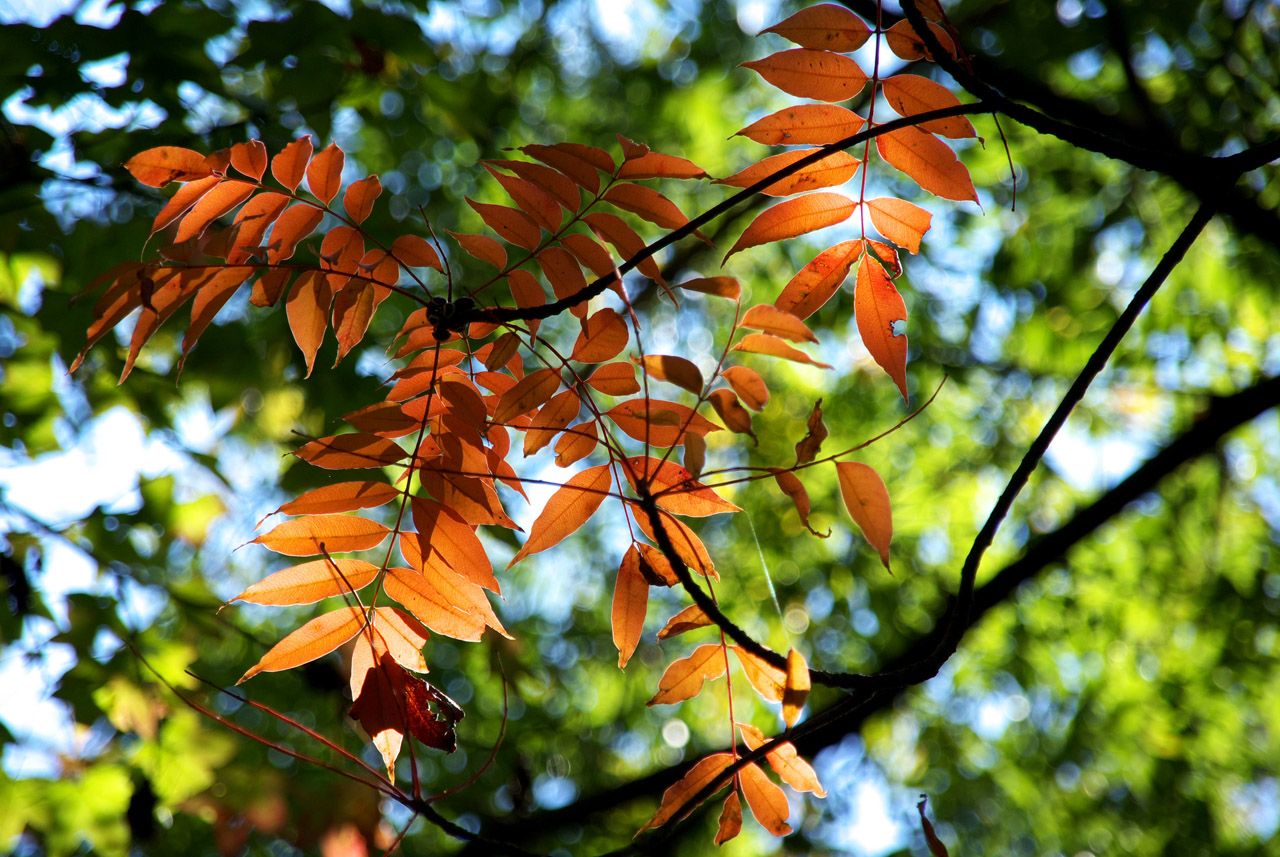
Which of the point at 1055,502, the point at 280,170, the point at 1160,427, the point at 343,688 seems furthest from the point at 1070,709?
the point at 280,170

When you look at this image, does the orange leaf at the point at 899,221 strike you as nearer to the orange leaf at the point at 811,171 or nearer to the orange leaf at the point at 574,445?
the orange leaf at the point at 811,171

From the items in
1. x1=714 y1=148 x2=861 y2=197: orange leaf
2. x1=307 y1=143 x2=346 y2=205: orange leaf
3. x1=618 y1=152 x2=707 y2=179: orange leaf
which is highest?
x1=618 y1=152 x2=707 y2=179: orange leaf

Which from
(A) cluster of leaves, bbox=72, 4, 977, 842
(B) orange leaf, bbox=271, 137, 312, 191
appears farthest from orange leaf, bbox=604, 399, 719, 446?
(B) orange leaf, bbox=271, 137, 312, 191

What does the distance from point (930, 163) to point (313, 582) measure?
81 centimetres

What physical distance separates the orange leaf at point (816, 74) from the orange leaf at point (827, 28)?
1cm

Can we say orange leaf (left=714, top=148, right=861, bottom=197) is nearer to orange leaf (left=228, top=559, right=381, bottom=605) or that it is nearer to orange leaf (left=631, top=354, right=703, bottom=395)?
orange leaf (left=631, top=354, right=703, bottom=395)

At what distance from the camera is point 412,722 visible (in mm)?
788

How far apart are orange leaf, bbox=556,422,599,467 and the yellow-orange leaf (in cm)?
21

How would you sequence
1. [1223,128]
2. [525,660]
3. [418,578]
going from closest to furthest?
[418,578]
[1223,128]
[525,660]

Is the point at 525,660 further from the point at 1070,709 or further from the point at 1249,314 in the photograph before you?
the point at 1249,314

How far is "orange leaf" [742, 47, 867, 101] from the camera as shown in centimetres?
79

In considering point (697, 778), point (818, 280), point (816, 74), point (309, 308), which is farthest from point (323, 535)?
point (816, 74)

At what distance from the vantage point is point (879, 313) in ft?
2.71

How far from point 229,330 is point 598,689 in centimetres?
258
